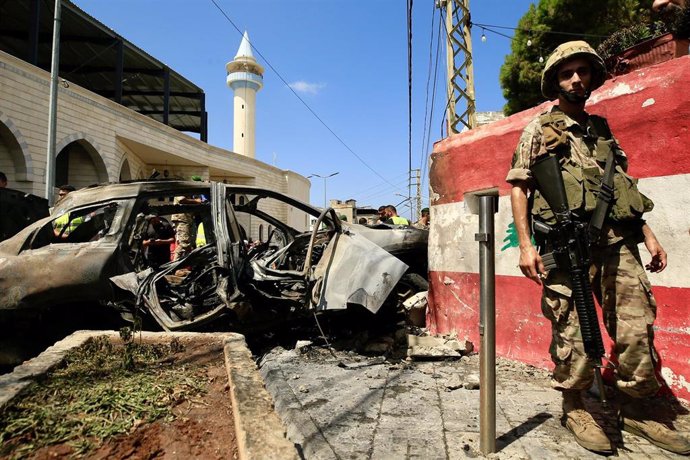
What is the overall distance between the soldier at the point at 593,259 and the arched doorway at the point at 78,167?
14.6m

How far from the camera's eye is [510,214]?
3.19 m

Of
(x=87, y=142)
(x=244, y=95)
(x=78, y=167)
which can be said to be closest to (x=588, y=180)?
(x=87, y=142)

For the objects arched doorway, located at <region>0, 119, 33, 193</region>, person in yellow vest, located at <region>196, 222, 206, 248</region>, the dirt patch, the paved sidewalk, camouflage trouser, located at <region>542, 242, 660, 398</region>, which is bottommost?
A: the paved sidewalk

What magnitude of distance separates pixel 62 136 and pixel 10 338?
35.8 ft

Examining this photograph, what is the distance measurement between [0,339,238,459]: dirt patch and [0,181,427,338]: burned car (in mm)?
1044

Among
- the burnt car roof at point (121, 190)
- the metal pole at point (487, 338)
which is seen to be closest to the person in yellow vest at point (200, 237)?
the burnt car roof at point (121, 190)

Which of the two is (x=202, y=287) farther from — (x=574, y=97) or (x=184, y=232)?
(x=574, y=97)

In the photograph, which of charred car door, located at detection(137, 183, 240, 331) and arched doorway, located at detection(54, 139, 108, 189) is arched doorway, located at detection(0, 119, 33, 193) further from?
charred car door, located at detection(137, 183, 240, 331)

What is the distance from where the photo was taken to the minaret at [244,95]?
27453mm

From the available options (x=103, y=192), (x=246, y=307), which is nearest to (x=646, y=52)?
(x=246, y=307)

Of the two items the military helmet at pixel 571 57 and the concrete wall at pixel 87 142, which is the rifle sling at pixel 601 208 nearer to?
the military helmet at pixel 571 57

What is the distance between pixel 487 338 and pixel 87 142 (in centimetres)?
1436

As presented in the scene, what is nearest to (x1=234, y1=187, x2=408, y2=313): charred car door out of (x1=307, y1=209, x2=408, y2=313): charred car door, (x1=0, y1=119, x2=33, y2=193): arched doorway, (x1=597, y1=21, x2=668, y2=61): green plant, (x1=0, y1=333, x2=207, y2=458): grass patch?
(x1=307, y1=209, x2=408, y2=313): charred car door

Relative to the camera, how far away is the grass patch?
1513 millimetres
